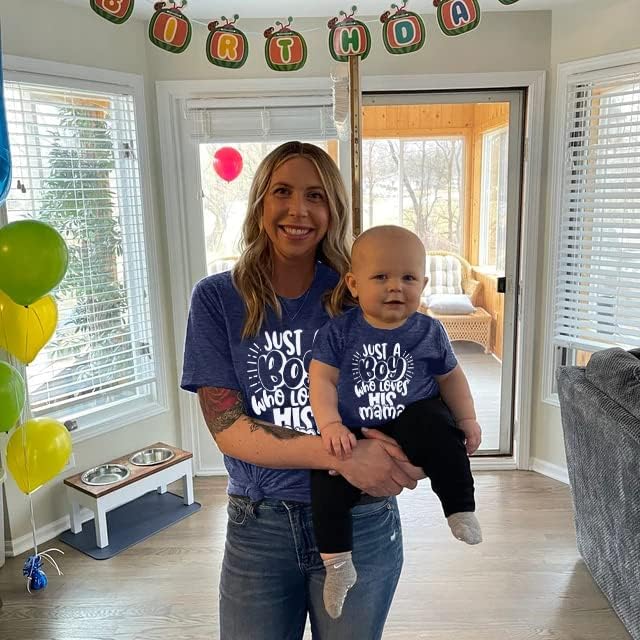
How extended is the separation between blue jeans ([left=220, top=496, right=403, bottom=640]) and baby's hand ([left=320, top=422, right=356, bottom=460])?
14cm

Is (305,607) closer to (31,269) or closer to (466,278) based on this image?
(31,269)

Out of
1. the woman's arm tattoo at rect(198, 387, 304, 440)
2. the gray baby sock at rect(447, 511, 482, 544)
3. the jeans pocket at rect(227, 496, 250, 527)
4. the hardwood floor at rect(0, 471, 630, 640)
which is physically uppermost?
the woman's arm tattoo at rect(198, 387, 304, 440)

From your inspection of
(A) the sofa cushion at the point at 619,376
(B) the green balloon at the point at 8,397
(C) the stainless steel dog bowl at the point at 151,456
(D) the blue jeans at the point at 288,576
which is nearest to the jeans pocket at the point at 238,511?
(D) the blue jeans at the point at 288,576

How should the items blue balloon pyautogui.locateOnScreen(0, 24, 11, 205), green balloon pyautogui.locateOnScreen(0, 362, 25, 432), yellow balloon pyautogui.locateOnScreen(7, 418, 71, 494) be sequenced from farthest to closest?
yellow balloon pyautogui.locateOnScreen(7, 418, 71, 494) → green balloon pyautogui.locateOnScreen(0, 362, 25, 432) → blue balloon pyautogui.locateOnScreen(0, 24, 11, 205)

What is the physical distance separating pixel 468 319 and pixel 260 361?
3795mm

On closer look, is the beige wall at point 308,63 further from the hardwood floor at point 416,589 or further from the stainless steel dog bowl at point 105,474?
the hardwood floor at point 416,589

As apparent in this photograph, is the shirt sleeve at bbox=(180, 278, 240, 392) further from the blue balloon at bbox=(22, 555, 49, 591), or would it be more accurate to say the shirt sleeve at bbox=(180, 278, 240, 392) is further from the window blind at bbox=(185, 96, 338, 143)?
the window blind at bbox=(185, 96, 338, 143)

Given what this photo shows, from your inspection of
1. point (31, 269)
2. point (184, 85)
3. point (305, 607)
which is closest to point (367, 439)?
point (305, 607)

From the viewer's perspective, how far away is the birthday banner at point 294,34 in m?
1.55

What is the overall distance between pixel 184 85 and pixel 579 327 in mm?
2457

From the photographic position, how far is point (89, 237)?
2.93 metres

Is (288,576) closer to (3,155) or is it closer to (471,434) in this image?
(471,434)

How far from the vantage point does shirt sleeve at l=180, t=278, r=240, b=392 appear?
1.15 metres

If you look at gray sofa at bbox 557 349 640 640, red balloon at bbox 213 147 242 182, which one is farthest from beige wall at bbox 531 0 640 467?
red balloon at bbox 213 147 242 182
